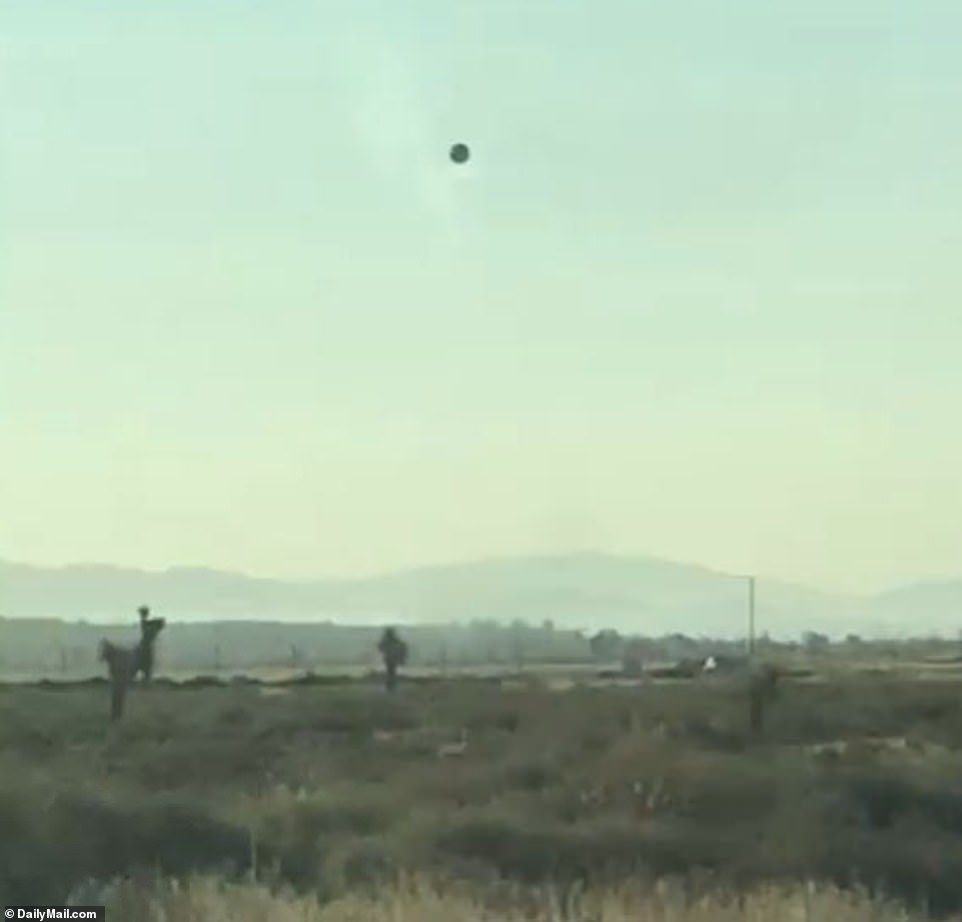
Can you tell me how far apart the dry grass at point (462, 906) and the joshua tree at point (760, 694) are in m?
22.7

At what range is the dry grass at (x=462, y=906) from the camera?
756 inches

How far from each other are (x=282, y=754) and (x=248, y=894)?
18142 mm

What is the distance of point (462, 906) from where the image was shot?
19.8 metres

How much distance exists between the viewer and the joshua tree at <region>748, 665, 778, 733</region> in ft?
152

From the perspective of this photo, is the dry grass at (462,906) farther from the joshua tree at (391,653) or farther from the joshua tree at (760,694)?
the joshua tree at (391,653)

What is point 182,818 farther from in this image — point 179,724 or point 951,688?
point 951,688

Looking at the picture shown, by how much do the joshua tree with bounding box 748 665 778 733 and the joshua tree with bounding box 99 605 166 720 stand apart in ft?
42.2

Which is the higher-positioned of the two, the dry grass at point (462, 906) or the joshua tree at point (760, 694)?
the joshua tree at point (760, 694)
